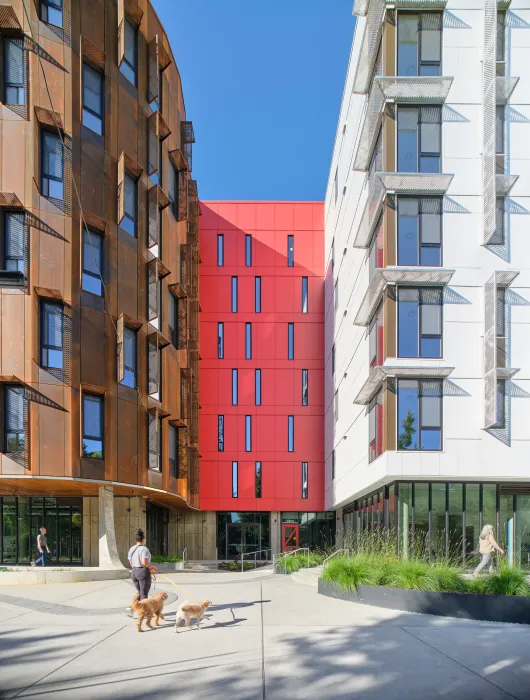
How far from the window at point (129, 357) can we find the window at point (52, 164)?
17.9 feet

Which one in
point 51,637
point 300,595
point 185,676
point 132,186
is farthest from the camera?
point 132,186

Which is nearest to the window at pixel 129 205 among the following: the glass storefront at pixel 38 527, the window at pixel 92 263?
the window at pixel 92 263

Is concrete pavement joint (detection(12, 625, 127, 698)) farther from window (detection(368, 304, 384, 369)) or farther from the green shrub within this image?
the green shrub

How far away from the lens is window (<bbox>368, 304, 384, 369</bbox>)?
25.4 meters

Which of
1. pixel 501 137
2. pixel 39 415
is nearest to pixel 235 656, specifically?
pixel 39 415

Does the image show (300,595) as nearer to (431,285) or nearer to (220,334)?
(431,285)

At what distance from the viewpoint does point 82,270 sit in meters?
25.4

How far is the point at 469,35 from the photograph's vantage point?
25.1 m

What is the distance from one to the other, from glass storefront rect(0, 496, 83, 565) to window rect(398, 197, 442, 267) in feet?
53.9

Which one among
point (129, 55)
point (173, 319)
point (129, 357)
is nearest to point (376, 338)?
point (129, 357)

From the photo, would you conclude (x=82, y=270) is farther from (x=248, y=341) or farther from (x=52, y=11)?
(x=248, y=341)

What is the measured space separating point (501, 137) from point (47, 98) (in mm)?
15048

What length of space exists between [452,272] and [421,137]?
476cm

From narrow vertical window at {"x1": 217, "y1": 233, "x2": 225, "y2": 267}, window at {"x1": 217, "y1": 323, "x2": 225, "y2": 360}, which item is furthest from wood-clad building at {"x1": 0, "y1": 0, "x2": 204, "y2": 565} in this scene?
narrow vertical window at {"x1": 217, "y1": 233, "x2": 225, "y2": 267}
